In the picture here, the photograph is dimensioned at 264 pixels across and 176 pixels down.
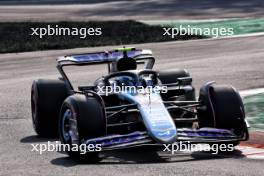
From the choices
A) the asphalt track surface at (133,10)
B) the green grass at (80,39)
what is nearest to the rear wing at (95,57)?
the green grass at (80,39)

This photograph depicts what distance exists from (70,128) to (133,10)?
24.5 m

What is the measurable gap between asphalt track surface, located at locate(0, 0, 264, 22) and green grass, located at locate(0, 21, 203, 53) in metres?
3.32

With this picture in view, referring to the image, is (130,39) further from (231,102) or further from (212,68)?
(231,102)

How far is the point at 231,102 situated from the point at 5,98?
20.1 feet

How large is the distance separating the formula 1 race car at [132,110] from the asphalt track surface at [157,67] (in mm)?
257

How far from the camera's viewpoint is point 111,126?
10.9m

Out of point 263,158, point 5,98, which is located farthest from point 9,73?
point 263,158
